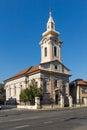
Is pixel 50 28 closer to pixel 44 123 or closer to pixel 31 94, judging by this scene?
pixel 31 94

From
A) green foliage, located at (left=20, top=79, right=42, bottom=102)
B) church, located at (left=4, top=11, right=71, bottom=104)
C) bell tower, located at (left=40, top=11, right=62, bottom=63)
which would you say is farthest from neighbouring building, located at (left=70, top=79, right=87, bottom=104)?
green foliage, located at (left=20, top=79, right=42, bottom=102)

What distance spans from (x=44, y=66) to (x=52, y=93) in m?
6.90

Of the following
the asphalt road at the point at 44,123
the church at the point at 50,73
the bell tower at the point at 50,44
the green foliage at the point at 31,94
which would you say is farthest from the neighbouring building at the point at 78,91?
the asphalt road at the point at 44,123

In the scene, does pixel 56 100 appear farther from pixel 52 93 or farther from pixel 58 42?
pixel 58 42

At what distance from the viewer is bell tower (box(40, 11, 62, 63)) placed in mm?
61938

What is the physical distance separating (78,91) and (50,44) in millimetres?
14918

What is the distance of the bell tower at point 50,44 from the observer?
203 ft

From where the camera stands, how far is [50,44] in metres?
61.7

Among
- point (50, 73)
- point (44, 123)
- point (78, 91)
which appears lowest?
point (44, 123)

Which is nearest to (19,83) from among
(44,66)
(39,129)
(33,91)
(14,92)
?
(14,92)

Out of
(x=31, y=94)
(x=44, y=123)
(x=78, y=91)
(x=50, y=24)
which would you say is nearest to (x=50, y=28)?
(x=50, y=24)

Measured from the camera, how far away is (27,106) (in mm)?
48250

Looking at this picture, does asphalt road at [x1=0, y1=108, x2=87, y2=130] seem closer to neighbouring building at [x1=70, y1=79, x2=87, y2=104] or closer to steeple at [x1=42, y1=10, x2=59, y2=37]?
neighbouring building at [x1=70, y1=79, x2=87, y2=104]

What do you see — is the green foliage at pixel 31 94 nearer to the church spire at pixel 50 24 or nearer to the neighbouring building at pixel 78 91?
the neighbouring building at pixel 78 91
